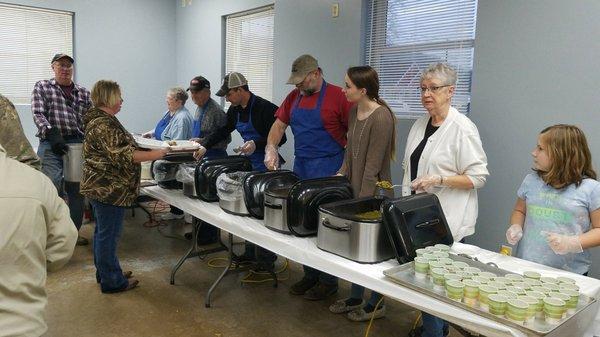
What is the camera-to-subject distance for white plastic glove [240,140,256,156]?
3.07m

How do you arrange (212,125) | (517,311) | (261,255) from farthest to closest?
(212,125)
(261,255)
(517,311)

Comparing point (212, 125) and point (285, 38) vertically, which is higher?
point (285, 38)

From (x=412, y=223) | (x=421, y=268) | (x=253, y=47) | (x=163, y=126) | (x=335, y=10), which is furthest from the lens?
(x=253, y=47)

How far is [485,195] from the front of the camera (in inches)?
109

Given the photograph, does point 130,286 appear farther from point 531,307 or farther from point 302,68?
point 531,307

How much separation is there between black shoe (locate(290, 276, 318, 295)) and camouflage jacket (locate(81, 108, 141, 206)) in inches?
47.1

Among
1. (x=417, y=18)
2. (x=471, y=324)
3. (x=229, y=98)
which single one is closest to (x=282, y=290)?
(x=229, y=98)

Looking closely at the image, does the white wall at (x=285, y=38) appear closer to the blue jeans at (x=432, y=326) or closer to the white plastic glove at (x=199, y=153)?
the white plastic glove at (x=199, y=153)

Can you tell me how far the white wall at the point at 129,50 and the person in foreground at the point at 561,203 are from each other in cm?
510

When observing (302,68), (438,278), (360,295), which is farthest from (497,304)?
(302,68)

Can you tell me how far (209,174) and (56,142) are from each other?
1.78m

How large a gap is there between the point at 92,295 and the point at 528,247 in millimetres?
2583

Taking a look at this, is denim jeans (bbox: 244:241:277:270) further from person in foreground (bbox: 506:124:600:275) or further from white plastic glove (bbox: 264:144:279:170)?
person in foreground (bbox: 506:124:600:275)

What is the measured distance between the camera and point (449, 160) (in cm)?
194
